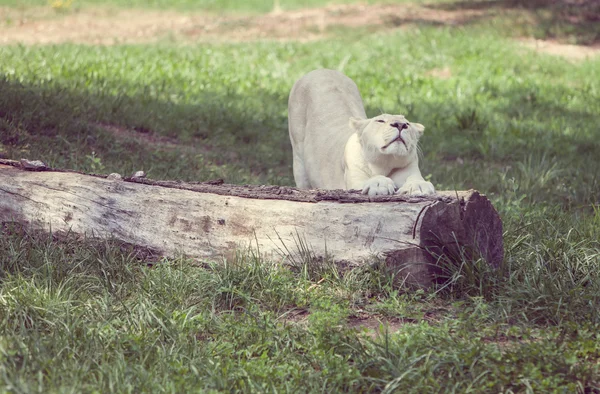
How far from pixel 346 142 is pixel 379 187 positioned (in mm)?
1336

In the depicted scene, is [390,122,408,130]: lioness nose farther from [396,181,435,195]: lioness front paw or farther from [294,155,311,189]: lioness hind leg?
[294,155,311,189]: lioness hind leg

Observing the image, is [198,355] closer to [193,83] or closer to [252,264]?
[252,264]

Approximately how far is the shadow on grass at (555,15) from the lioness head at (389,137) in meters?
11.6

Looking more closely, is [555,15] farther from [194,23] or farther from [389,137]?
[389,137]

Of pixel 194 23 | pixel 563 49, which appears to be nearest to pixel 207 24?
pixel 194 23

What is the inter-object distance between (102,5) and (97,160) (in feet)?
53.1

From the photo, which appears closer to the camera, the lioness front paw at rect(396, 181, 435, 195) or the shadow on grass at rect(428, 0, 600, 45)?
the lioness front paw at rect(396, 181, 435, 195)

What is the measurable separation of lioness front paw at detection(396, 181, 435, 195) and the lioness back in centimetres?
107

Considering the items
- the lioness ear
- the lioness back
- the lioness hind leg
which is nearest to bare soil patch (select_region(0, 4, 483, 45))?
the lioness back

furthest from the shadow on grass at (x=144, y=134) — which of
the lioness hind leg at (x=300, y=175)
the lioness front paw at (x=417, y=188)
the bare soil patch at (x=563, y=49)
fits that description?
the bare soil patch at (x=563, y=49)

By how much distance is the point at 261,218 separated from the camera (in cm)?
467

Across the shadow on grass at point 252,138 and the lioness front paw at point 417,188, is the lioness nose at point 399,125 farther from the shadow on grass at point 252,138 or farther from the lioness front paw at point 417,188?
the shadow on grass at point 252,138

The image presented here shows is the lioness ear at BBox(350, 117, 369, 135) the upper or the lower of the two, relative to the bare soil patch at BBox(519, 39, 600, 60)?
upper

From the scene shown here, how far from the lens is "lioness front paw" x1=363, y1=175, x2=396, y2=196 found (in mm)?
4871
